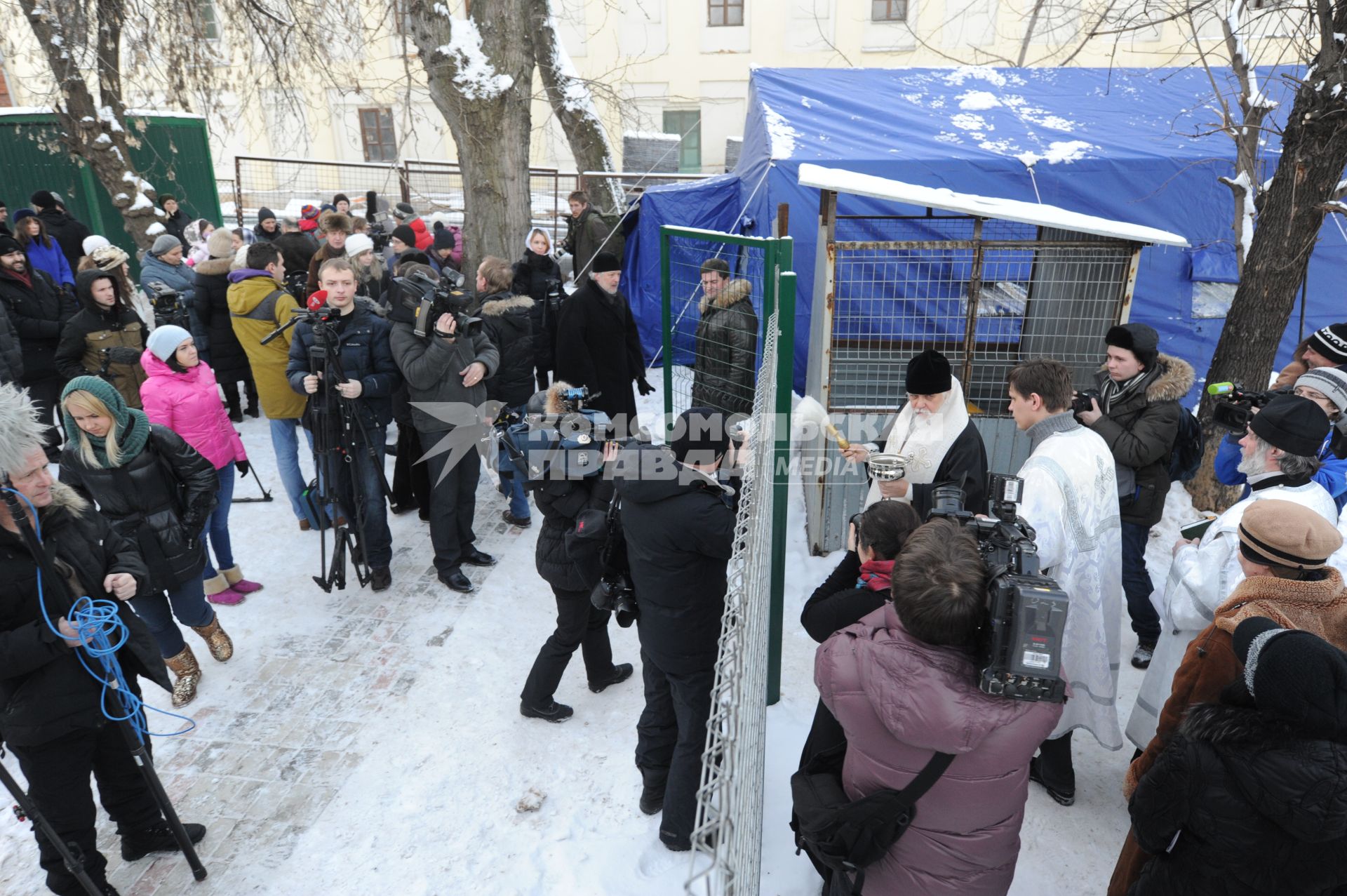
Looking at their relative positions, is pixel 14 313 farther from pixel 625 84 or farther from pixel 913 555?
pixel 625 84

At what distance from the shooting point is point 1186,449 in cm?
397

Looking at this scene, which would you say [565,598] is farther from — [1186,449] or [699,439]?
[1186,449]

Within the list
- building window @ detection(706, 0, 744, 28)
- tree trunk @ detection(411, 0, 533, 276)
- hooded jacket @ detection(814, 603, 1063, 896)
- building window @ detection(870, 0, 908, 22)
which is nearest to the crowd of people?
hooded jacket @ detection(814, 603, 1063, 896)

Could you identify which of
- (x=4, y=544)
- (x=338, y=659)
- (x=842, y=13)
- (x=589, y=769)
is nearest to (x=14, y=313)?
(x=338, y=659)

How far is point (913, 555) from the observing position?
1927 millimetres

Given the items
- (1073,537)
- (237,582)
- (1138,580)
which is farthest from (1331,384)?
(237,582)

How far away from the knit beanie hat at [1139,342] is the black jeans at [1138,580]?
2.85ft

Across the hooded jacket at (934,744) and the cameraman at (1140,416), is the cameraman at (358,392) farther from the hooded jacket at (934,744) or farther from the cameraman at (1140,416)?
the cameraman at (1140,416)

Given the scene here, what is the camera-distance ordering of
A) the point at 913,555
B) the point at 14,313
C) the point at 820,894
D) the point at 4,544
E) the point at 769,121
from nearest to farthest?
the point at 913,555 < the point at 4,544 < the point at 820,894 < the point at 14,313 < the point at 769,121

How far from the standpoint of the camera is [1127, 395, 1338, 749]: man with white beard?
2727 millimetres

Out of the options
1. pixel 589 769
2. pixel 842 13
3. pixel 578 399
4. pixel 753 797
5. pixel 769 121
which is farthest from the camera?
pixel 842 13

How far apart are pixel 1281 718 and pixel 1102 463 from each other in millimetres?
1436

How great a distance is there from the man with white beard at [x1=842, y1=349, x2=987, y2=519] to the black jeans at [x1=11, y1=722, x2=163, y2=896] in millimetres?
3147

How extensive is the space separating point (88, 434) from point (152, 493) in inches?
14.3
